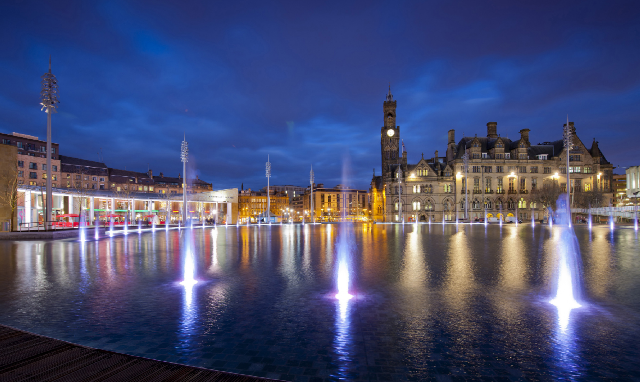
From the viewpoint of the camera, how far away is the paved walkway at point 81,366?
4918 millimetres

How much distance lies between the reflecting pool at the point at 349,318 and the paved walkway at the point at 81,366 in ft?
A: 1.08

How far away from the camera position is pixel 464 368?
5305 millimetres

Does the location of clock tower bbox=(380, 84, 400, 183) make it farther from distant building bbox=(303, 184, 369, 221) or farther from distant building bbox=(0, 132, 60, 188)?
distant building bbox=(0, 132, 60, 188)

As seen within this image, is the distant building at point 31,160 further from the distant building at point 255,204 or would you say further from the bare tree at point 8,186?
the distant building at point 255,204

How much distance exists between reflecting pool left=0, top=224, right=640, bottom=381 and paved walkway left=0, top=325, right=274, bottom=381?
Answer: 1.08 feet

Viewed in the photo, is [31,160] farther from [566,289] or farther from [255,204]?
[566,289]

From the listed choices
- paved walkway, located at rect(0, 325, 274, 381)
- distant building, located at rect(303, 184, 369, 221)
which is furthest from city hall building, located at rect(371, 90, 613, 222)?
paved walkway, located at rect(0, 325, 274, 381)

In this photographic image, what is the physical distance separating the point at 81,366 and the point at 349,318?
5154 millimetres

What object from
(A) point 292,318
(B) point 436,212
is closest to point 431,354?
(A) point 292,318

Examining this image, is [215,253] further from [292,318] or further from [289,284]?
[292,318]

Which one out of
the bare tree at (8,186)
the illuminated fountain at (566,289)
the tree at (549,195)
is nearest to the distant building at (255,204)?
the tree at (549,195)

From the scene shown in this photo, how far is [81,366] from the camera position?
528 cm

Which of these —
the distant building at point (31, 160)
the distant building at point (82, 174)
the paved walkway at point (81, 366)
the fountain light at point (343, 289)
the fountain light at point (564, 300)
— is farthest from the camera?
the distant building at point (82, 174)

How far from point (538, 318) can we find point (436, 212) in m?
76.6
